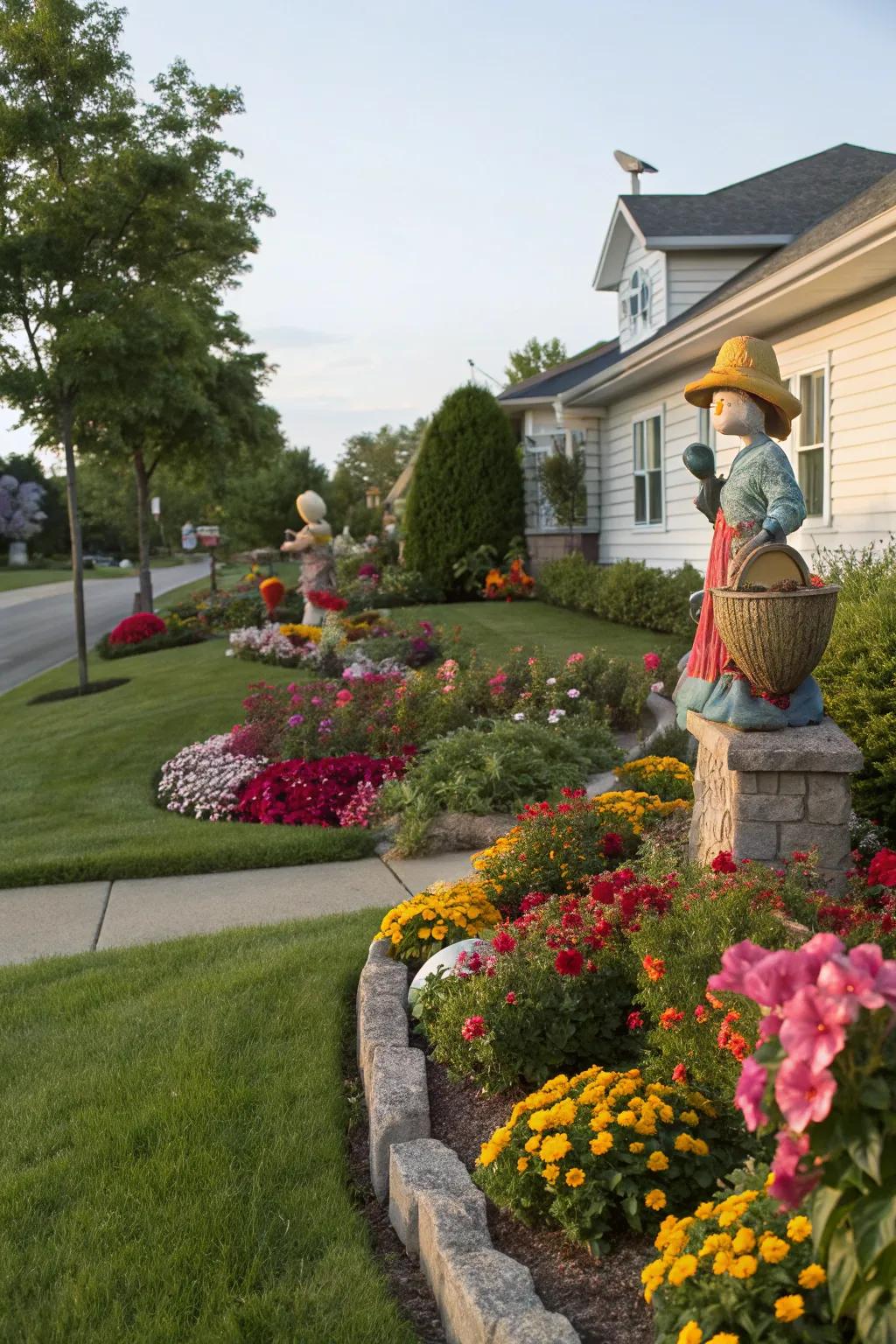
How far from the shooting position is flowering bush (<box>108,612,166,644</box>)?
18.1 m

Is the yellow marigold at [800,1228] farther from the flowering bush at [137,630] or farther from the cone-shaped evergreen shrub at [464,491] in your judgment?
the cone-shaped evergreen shrub at [464,491]

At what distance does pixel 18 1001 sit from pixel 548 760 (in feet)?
12.2

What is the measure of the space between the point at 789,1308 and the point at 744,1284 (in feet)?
0.41

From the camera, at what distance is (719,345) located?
39.7 feet

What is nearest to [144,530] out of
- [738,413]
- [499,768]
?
[499,768]

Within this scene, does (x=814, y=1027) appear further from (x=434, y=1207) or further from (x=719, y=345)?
(x=719, y=345)

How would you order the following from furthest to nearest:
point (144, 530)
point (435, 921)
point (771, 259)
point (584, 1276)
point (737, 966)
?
point (144, 530) < point (771, 259) < point (435, 921) < point (584, 1276) < point (737, 966)

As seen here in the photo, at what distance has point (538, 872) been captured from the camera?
14.9 feet

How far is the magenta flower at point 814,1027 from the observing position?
1501 millimetres

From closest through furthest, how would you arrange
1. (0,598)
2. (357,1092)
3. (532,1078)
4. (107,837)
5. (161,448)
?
(532,1078) < (357,1092) < (107,837) < (161,448) < (0,598)

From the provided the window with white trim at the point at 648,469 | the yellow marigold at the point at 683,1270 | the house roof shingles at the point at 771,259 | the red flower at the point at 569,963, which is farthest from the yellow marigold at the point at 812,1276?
the window with white trim at the point at 648,469

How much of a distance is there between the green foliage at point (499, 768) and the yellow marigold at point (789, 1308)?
4.56 metres

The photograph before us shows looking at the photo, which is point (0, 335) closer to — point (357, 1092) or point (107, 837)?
point (107, 837)

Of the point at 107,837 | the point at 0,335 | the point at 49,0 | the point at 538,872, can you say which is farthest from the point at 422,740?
the point at 49,0
